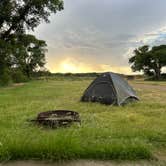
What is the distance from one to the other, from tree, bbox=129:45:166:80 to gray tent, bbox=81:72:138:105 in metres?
41.4

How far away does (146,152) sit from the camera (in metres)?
4.51

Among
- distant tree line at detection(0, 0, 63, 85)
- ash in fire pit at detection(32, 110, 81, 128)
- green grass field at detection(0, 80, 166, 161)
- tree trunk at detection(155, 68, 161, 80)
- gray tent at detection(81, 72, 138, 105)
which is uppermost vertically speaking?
distant tree line at detection(0, 0, 63, 85)

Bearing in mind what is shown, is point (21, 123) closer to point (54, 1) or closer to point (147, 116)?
point (147, 116)

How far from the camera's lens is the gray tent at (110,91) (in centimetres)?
1116

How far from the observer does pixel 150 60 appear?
181ft

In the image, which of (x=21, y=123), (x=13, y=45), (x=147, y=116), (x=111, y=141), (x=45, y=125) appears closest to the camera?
(x=111, y=141)

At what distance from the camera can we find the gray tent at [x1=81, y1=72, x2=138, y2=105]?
439 inches

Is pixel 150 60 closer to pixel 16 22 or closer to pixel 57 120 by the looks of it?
pixel 16 22

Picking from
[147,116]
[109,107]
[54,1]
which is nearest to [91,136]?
[147,116]

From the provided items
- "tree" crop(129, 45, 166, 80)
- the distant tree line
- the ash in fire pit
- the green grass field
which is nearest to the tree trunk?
"tree" crop(129, 45, 166, 80)

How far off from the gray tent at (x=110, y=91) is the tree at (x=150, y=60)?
41370mm

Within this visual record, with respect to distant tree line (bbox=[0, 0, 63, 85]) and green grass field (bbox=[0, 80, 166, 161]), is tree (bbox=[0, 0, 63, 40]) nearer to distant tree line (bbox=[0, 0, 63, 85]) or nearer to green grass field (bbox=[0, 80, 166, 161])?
distant tree line (bbox=[0, 0, 63, 85])

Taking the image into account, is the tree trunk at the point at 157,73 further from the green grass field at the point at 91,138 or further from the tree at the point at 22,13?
the green grass field at the point at 91,138

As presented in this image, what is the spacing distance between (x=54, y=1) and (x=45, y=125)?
54.1 ft
